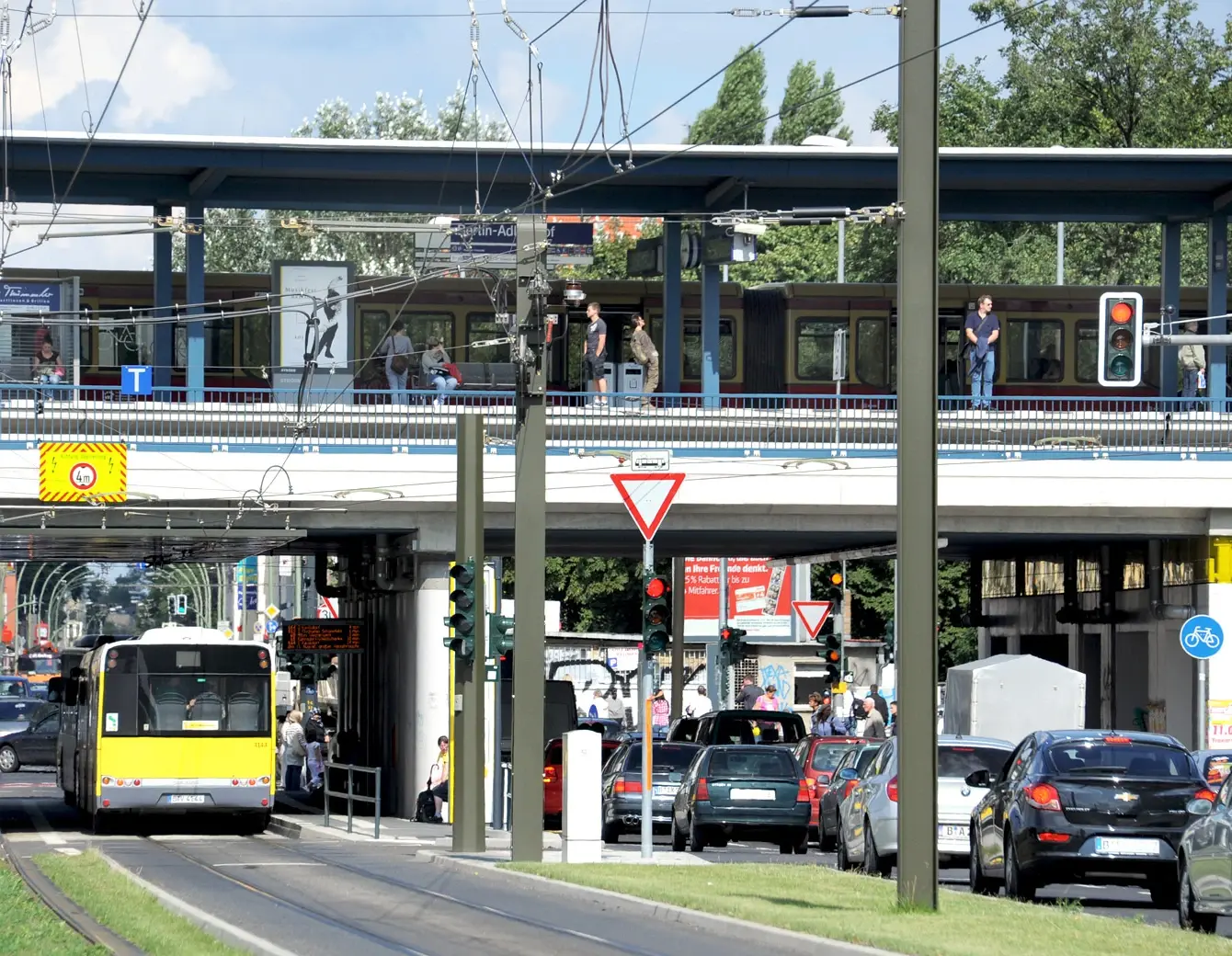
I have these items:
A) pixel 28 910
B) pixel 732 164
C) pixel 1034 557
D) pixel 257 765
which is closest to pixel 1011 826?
pixel 28 910

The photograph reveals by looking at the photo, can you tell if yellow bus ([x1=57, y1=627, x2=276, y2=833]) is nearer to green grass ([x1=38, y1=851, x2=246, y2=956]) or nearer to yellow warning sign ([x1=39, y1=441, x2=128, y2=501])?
yellow warning sign ([x1=39, y1=441, x2=128, y2=501])

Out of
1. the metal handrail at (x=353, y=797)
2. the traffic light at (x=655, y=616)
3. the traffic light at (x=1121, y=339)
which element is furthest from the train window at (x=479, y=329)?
the traffic light at (x=1121, y=339)

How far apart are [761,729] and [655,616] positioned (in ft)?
43.5

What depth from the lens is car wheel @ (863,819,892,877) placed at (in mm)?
22297

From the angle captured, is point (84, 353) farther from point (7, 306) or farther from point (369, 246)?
point (369, 246)

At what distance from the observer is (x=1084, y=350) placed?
141 feet

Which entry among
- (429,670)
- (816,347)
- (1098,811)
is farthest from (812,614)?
(1098,811)

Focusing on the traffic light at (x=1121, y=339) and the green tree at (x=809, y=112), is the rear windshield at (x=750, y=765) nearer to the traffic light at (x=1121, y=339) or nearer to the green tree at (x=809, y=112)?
the traffic light at (x=1121, y=339)

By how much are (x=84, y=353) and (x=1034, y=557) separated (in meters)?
19.0

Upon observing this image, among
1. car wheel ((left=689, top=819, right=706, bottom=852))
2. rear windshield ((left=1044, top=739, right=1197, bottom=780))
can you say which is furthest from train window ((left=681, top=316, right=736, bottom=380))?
rear windshield ((left=1044, top=739, right=1197, bottom=780))

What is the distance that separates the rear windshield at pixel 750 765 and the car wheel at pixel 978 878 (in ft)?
23.8

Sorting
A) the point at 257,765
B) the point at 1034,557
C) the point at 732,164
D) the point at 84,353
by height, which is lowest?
the point at 257,765

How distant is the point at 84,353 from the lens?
41.8 meters

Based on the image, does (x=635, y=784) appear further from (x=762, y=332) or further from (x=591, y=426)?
(x=762, y=332)
